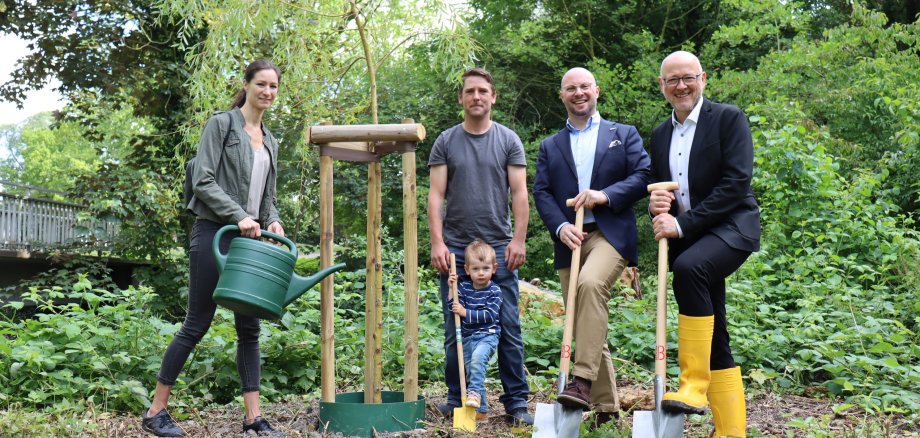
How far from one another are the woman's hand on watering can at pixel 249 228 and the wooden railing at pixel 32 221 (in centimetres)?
1186

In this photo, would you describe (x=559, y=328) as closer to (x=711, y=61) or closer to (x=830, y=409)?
(x=830, y=409)

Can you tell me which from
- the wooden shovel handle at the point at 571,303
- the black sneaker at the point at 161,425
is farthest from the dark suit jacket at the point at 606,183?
the black sneaker at the point at 161,425

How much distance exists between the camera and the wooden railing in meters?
14.8

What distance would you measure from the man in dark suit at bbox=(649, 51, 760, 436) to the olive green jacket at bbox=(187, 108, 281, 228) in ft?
5.80

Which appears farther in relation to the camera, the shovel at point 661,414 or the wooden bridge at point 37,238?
the wooden bridge at point 37,238

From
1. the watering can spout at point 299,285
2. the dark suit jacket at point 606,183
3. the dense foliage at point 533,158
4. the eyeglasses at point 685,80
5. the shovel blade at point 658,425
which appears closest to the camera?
the shovel blade at point 658,425

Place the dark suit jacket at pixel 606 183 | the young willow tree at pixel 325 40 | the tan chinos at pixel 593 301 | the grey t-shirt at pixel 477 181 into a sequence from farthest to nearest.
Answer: the young willow tree at pixel 325 40, the grey t-shirt at pixel 477 181, the dark suit jacket at pixel 606 183, the tan chinos at pixel 593 301

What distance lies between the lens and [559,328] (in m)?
5.65

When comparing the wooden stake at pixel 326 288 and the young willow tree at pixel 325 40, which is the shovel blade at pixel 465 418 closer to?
the wooden stake at pixel 326 288

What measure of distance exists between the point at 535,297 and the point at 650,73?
28.1 ft

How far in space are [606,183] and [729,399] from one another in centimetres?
103

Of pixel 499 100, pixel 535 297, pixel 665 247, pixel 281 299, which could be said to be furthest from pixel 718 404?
pixel 499 100

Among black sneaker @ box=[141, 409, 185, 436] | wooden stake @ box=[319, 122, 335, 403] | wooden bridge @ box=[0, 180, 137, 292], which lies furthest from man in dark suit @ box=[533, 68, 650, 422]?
wooden bridge @ box=[0, 180, 137, 292]

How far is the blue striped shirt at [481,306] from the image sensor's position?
3.89 m
